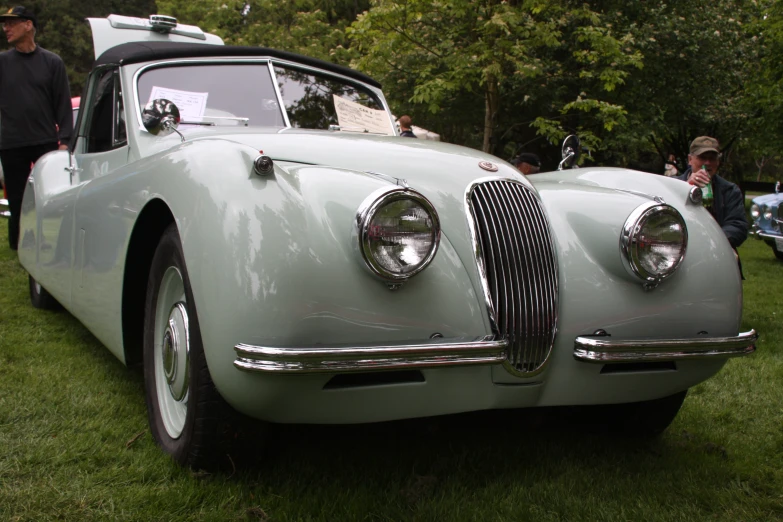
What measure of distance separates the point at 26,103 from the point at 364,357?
4699 millimetres

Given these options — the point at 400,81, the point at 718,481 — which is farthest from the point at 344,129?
the point at 400,81

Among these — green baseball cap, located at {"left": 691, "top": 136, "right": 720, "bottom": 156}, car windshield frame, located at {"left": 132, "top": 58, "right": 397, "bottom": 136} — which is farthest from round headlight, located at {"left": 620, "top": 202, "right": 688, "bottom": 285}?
green baseball cap, located at {"left": 691, "top": 136, "right": 720, "bottom": 156}

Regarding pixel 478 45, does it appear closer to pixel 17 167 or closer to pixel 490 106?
pixel 490 106

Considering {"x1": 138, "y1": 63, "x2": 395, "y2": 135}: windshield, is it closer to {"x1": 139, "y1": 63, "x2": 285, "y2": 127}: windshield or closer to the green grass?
{"x1": 139, "y1": 63, "x2": 285, "y2": 127}: windshield

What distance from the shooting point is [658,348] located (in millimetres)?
2322

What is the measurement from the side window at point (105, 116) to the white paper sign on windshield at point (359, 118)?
1.12 m

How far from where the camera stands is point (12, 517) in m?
1.99

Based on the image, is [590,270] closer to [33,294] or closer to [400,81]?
[33,294]

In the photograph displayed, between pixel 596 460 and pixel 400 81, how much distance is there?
11.2 meters

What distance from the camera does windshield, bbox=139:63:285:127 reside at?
3422 millimetres

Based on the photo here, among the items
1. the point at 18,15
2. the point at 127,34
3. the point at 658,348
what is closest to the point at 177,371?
the point at 658,348

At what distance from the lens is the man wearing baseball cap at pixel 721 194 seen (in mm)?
4703

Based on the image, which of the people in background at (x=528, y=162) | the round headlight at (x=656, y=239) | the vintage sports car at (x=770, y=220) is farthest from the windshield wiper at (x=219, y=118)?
the vintage sports car at (x=770, y=220)

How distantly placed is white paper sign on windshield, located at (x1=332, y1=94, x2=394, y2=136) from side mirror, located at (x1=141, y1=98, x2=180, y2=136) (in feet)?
3.22
